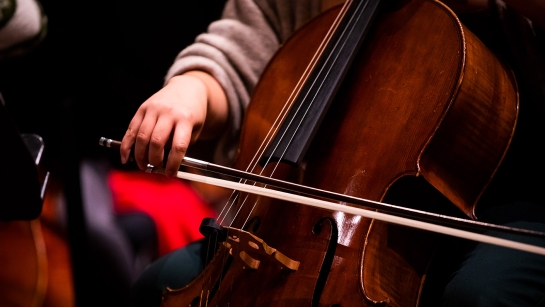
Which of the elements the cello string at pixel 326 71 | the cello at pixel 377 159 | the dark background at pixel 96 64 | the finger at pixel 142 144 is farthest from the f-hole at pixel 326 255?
the dark background at pixel 96 64

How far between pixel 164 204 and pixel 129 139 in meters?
0.70

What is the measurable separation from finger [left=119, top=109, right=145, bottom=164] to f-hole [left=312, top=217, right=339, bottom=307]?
239 millimetres

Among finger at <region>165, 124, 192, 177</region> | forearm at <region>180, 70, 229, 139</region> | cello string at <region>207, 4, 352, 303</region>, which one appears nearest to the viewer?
finger at <region>165, 124, 192, 177</region>

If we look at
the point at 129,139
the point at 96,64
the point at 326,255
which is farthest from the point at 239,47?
the point at 96,64

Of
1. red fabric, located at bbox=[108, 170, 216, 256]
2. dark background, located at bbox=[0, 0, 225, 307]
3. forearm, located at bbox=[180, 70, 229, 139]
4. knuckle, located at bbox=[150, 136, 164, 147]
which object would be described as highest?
knuckle, located at bbox=[150, 136, 164, 147]

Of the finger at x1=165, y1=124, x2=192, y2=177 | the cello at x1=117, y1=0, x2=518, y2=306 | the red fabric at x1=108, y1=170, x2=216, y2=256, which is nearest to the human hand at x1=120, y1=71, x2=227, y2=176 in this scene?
the finger at x1=165, y1=124, x2=192, y2=177

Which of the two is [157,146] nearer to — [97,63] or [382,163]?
[382,163]

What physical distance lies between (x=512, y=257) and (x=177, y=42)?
114cm

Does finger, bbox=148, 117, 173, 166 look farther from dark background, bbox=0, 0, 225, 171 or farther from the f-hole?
dark background, bbox=0, 0, 225, 171

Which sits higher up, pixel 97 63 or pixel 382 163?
pixel 382 163

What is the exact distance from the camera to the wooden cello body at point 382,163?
0.51 m

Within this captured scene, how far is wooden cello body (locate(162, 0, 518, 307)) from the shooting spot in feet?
1.66

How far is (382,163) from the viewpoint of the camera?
1.85 ft

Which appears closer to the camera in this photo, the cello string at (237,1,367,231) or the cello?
the cello
